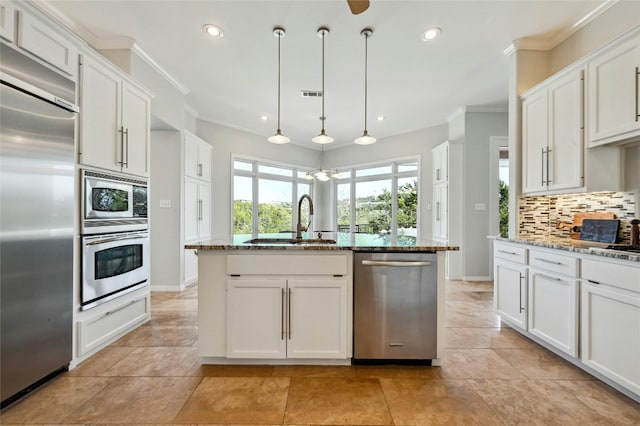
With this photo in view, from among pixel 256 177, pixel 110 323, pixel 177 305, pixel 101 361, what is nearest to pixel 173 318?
pixel 177 305

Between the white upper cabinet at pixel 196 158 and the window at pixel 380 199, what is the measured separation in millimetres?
2917

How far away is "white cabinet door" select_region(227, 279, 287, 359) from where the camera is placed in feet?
6.87

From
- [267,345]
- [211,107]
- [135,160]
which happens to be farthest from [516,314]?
[211,107]

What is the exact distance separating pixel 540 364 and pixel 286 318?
6.45 ft

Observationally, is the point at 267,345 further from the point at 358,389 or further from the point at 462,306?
the point at 462,306

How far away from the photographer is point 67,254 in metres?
2.02

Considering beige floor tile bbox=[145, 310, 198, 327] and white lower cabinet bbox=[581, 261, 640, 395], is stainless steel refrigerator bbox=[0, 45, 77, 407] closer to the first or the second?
beige floor tile bbox=[145, 310, 198, 327]

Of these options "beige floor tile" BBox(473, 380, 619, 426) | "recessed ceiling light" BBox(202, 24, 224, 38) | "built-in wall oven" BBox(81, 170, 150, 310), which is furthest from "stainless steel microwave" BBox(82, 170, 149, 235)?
"beige floor tile" BBox(473, 380, 619, 426)

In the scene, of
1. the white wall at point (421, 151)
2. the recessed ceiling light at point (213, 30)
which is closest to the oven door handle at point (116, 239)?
the recessed ceiling light at point (213, 30)

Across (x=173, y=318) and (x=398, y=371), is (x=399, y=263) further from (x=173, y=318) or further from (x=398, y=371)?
(x=173, y=318)

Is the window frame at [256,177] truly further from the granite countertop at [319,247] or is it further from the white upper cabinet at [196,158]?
the granite countertop at [319,247]

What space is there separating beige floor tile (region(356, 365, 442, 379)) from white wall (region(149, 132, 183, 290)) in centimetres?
315

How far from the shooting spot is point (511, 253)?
275 cm

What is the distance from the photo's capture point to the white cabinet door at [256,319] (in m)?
2.09
